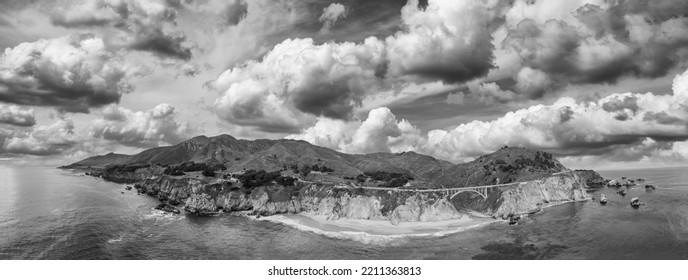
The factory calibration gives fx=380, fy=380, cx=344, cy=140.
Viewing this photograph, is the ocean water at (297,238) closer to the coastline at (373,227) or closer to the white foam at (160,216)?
the white foam at (160,216)

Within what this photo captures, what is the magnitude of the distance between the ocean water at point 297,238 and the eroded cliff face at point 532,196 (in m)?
14.1

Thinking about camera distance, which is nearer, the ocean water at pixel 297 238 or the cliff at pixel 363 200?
the ocean water at pixel 297 238

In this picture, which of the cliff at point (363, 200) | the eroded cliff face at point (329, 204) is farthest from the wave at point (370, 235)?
the cliff at point (363, 200)

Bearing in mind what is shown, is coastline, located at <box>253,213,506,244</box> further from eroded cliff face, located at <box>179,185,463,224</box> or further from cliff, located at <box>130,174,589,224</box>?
cliff, located at <box>130,174,589,224</box>

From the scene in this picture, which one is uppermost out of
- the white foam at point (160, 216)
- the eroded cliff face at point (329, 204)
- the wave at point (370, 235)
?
the eroded cliff face at point (329, 204)

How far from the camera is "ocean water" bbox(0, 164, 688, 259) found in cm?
8331

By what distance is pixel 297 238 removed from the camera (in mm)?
105500

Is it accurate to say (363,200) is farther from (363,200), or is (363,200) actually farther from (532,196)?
(532,196)

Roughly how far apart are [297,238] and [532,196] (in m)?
112

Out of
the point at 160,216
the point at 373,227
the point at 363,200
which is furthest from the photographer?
the point at 160,216

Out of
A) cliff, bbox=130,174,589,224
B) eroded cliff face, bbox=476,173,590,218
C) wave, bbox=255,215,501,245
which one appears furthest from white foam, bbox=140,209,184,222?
eroded cliff face, bbox=476,173,590,218

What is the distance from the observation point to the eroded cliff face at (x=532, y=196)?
15138 cm

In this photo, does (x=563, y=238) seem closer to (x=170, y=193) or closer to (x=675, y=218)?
(x=675, y=218)

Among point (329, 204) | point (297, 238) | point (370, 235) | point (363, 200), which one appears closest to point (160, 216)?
point (329, 204)
